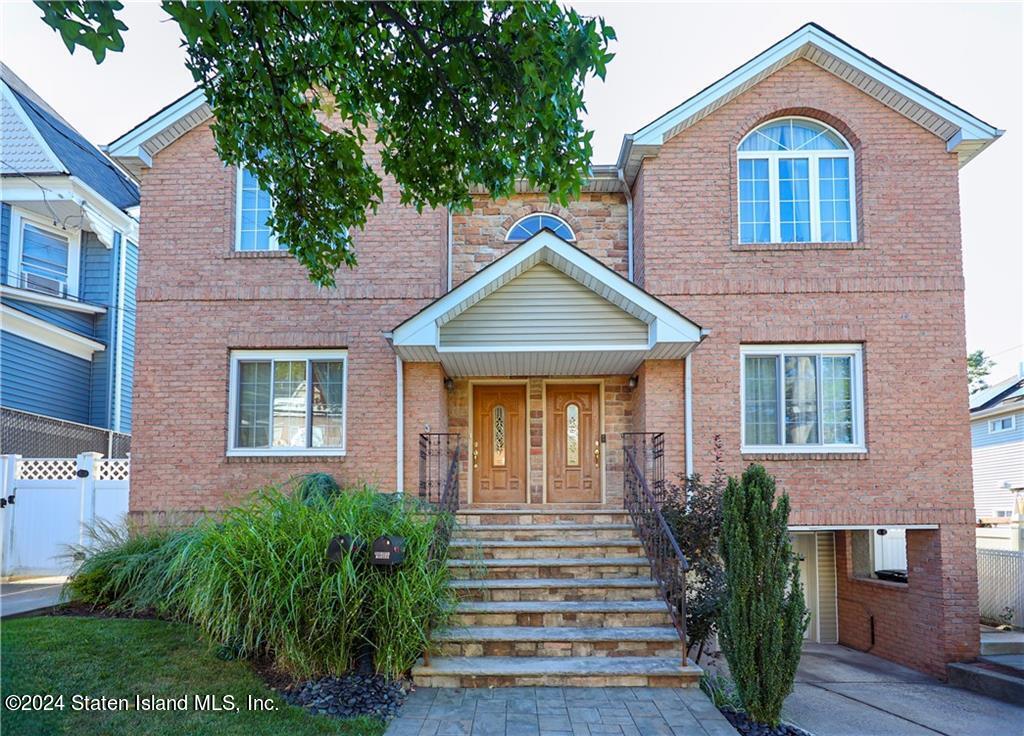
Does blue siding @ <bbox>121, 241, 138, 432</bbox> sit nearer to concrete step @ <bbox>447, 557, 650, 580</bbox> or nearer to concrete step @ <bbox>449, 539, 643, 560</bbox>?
concrete step @ <bbox>449, 539, 643, 560</bbox>

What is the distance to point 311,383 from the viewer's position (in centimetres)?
1105

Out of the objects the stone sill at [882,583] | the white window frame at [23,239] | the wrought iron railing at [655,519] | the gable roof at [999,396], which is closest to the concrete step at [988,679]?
the stone sill at [882,583]

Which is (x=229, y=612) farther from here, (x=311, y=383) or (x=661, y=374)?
(x=661, y=374)

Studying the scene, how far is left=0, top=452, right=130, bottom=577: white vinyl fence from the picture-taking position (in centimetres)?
1284

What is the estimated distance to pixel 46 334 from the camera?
51.4 feet

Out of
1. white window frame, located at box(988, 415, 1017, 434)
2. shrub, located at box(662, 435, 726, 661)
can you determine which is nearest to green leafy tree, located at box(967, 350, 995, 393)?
white window frame, located at box(988, 415, 1017, 434)

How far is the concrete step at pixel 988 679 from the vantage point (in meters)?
8.73

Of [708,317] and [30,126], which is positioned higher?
[30,126]

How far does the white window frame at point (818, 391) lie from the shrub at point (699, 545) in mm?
1499

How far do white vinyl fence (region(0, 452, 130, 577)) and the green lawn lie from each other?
6274 mm

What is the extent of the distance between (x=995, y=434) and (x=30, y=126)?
26.6m

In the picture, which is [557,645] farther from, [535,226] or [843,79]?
[843,79]

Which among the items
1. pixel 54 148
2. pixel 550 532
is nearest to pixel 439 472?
pixel 550 532

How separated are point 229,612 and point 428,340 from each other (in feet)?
14.6
